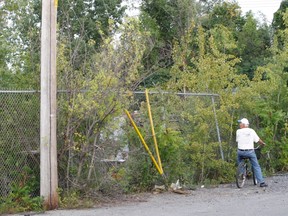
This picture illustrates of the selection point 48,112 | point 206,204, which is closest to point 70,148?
point 48,112

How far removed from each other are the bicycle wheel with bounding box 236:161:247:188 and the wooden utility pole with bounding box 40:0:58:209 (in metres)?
4.97

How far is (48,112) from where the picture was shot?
10.3 m

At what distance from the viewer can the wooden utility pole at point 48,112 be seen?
10227 mm

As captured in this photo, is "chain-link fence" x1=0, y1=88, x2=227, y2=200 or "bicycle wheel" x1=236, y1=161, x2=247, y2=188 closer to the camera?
"chain-link fence" x1=0, y1=88, x2=227, y2=200

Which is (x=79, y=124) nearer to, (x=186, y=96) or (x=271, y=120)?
(x=186, y=96)

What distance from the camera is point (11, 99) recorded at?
35.3ft

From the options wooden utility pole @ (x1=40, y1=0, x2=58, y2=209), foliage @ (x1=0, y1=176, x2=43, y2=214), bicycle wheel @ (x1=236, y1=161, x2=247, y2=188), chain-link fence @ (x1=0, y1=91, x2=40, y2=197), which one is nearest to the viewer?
foliage @ (x1=0, y1=176, x2=43, y2=214)

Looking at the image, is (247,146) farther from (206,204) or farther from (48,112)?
(48,112)

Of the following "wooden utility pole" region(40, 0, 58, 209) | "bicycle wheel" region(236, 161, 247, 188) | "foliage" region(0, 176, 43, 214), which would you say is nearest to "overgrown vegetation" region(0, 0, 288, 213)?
"foliage" region(0, 176, 43, 214)

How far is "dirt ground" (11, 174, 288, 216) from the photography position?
9.85 meters

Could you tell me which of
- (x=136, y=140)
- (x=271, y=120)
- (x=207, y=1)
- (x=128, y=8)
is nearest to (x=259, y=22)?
(x=207, y=1)

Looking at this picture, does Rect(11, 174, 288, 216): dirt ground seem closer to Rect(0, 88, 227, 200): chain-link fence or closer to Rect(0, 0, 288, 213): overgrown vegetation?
Rect(0, 0, 288, 213): overgrown vegetation

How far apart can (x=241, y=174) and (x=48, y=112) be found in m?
5.52

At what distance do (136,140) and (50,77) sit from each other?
293cm
